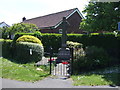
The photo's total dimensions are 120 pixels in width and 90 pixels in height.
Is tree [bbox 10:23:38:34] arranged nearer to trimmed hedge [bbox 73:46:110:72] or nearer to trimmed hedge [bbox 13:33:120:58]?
trimmed hedge [bbox 13:33:120:58]

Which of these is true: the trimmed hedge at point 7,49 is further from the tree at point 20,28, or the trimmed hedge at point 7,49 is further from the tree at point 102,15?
the tree at point 102,15

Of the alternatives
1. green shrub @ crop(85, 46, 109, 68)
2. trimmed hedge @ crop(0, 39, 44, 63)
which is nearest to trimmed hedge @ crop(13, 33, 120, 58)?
green shrub @ crop(85, 46, 109, 68)

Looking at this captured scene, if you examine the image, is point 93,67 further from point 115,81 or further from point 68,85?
point 68,85

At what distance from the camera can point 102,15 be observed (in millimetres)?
10383

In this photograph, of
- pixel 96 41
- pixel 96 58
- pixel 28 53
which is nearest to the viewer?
pixel 96 58

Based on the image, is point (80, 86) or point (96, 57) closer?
point (80, 86)

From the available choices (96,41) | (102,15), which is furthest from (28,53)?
(96,41)

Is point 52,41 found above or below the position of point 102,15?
below

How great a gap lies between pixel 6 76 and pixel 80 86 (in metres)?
3.51

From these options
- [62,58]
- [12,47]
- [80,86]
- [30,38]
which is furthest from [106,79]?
[12,47]

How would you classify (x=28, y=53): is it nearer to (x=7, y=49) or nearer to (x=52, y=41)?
(x=7, y=49)

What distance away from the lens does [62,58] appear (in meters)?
11.4

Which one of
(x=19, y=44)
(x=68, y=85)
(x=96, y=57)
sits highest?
(x=19, y=44)

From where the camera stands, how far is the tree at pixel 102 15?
9.48 meters
